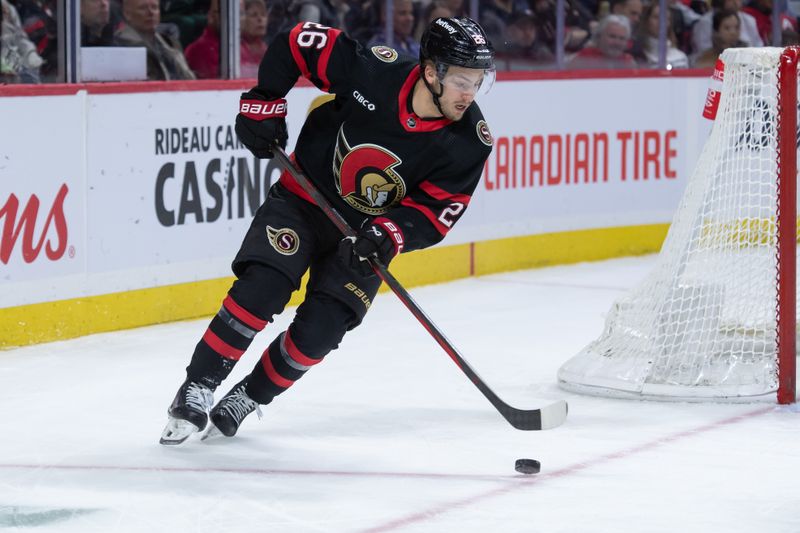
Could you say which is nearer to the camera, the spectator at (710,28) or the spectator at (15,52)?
the spectator at (15,52)

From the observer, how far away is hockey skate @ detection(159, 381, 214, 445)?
3.28m

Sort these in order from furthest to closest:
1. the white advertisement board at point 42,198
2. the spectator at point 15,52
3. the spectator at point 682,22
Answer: the spectator at point 682,22 → the spectator at point 15,52 → the white advertisement board at point 42,198

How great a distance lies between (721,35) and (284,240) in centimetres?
468

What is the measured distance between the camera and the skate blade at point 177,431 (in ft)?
10.9

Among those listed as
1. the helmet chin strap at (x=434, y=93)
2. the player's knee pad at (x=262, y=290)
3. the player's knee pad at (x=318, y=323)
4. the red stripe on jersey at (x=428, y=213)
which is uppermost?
the helmet chin strap at (x=434, y=93)

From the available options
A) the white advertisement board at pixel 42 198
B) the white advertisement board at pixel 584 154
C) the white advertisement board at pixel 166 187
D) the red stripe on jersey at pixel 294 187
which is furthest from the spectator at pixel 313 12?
the red stripe on jersey at pixel 294 187

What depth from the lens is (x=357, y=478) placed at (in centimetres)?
314

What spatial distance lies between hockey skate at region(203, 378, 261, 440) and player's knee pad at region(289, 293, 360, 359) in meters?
0.21

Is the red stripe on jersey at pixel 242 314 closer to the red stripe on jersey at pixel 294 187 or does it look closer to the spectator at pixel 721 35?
the red stripe on jersey at pixel 294 187

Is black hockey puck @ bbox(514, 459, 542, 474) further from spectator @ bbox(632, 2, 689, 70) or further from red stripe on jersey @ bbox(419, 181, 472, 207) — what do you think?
spectator @ bbox(632, 2, 689, 70)

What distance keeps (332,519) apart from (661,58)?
15.8 feet

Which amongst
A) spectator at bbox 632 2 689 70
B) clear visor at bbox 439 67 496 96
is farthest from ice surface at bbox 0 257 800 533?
spectator at bbox 632 2 689 70

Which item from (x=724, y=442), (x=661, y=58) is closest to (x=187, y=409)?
(x=724, y=442)

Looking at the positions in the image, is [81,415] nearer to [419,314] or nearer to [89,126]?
[419,314]
